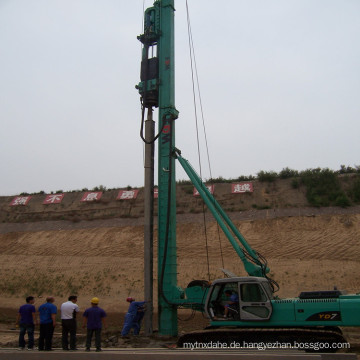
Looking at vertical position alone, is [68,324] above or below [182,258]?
below

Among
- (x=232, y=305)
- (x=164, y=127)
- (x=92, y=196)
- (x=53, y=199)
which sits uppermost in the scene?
(x=53, y=199)

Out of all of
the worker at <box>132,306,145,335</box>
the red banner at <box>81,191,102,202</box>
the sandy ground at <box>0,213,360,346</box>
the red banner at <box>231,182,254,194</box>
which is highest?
the red banner at <box>81,191,102,202</box>

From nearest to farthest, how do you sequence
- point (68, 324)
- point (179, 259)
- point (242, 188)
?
point (68, 324)
point (179, 259)
point (242, 188)

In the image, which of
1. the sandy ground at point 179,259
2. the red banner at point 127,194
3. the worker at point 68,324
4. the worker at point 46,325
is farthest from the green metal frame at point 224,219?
the red banner at point 127,194

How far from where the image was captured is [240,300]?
10.1 meters

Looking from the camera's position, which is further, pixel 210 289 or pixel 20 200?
pixel 20 200

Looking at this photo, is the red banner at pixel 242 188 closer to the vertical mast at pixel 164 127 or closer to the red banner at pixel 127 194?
the red banner at pixel 127 194

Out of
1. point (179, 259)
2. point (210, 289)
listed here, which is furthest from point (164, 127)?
point (179, 259)

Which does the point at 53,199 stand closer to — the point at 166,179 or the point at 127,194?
the point at 127,194

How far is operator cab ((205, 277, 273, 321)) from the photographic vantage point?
9938 mm

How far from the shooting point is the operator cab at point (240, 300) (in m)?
9.94

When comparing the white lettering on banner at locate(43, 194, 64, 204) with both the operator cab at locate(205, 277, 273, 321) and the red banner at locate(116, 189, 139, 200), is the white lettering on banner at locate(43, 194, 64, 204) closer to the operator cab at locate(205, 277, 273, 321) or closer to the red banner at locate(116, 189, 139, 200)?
the red banner at locate(116, 189, 139, 200)

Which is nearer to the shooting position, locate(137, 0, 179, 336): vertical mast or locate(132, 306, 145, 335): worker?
locate(137, 0, 179, 336): vertical mast

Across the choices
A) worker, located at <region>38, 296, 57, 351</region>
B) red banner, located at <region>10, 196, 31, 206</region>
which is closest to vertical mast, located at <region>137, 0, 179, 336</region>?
worker, located at <region>38, 296, 57, 351</region>
